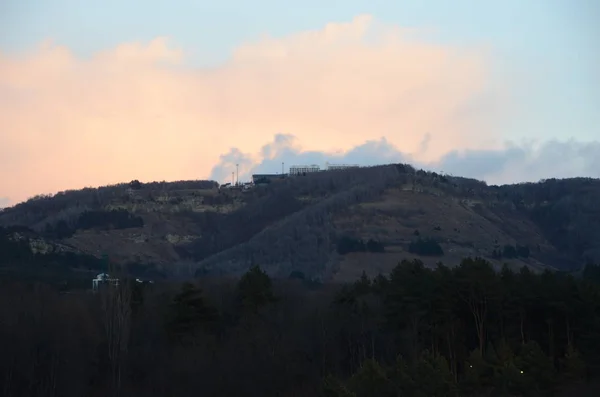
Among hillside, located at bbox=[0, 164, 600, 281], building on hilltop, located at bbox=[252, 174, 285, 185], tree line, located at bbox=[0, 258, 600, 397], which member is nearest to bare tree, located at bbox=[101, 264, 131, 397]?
tree line, located at bbox=[0, 258, 600, 397]

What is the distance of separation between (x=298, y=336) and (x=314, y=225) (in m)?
73.6

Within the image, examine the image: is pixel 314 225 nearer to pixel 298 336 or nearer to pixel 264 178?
pixel 264 178

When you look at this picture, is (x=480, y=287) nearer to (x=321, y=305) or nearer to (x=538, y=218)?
(x=321, y=305)

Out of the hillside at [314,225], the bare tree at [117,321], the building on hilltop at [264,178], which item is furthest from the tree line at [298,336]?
the building on hilltop at [264,178]

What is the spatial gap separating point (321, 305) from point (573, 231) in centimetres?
8777

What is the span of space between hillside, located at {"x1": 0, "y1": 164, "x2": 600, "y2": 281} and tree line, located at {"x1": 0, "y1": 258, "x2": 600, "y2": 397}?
36931 millimetres

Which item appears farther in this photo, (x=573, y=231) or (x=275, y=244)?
(x=573, y=231)

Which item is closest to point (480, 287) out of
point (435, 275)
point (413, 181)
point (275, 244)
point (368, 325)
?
point (435, 275)

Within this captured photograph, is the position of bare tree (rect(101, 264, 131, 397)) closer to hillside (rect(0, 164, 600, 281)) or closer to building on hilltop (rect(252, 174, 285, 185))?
hillside (rect(0, 164, 600, 281))

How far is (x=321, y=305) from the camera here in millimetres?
61156

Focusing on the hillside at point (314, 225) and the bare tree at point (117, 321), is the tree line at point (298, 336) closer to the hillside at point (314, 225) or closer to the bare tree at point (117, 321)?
the bare tree at point (117, 321)

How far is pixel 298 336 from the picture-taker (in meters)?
55.1

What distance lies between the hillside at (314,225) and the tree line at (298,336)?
1454 inches

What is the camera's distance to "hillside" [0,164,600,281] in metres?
112
